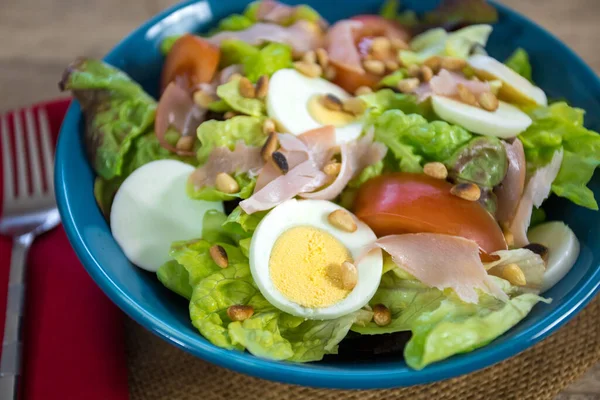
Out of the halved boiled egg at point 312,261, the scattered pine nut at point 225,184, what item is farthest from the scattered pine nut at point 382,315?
the scattered pine nut at point 225,184

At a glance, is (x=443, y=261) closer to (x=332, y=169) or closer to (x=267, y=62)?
(x=332, y=169)

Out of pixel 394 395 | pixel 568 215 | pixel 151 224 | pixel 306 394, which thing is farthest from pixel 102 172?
pixel 568 215

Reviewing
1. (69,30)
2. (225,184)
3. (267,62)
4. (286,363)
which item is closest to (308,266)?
(286,363)

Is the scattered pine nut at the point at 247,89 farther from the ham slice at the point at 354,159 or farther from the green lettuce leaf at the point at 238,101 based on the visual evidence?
the ham slice at the point at 354,159

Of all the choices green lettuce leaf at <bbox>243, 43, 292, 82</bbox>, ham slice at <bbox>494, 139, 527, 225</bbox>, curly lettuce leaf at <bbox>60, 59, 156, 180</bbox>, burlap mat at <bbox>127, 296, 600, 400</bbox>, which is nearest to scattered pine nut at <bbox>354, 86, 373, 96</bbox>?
green lettuce leaf at <bbox>243, 43, 292, 82</bbox>

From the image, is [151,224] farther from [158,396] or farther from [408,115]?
[408,115]
